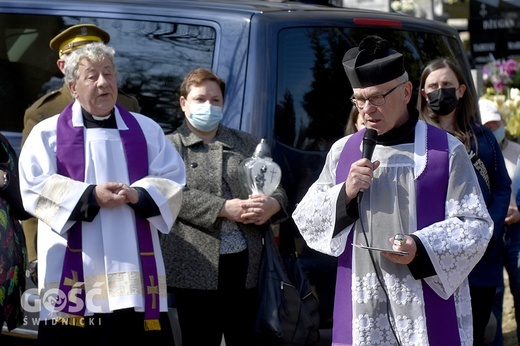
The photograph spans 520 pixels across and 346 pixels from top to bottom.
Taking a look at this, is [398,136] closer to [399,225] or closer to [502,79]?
[399,225]

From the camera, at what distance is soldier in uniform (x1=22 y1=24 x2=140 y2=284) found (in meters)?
5.34

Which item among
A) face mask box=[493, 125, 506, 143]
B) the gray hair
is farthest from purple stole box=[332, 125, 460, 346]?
face mask box=[493, 125, 506, 143]

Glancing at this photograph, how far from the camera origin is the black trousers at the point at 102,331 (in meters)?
4.83

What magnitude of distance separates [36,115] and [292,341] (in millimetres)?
1739

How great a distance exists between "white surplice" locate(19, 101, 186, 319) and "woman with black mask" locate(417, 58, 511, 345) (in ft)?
4.75

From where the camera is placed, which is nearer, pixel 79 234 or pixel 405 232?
pixel 405 232

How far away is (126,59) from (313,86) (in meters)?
1.02

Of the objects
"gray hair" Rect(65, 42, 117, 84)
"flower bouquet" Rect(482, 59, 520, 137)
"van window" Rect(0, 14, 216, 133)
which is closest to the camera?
"gray hair" Rect(65, 42, 117, 84)

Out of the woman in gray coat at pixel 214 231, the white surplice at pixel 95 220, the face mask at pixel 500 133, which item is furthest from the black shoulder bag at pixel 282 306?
the face mask at pixel 500 133

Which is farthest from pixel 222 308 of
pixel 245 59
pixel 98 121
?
pixel 245 59

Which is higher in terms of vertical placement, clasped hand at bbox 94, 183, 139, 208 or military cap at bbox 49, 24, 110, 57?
military cap at bbox 49, 24, 110, 57

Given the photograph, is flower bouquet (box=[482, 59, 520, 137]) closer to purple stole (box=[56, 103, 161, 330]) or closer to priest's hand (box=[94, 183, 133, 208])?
purple stole (box=[56, 103, 161, 330])

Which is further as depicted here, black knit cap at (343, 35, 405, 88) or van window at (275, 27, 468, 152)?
van window at (275, 27, 468, 152)

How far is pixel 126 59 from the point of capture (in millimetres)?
5852
